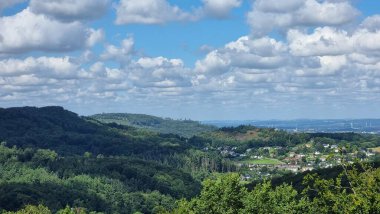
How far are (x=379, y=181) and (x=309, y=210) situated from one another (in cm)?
937

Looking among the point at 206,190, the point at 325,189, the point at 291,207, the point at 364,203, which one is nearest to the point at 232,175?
the point at 206,190

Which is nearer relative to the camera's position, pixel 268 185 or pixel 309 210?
pixel 309 210

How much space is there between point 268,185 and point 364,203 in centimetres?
1678

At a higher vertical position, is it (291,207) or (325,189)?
(325,189)

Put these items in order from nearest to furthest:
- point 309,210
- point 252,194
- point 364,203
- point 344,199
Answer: point 364,203 < point 344,199 < point 309,210 < point 252,194

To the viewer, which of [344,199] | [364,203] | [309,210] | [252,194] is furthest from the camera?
[252,194]

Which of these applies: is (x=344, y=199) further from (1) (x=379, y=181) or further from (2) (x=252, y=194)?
(2) (x=252, y=194)

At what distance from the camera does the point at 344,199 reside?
124ft

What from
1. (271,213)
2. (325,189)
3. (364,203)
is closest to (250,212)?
(271,213)

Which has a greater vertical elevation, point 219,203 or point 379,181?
point 379,181

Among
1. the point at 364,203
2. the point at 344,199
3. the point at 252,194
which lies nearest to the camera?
the point at 364,203

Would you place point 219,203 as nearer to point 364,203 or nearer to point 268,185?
point 268,185

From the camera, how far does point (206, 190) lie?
51750 mm

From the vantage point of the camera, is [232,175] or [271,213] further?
[232,175]
